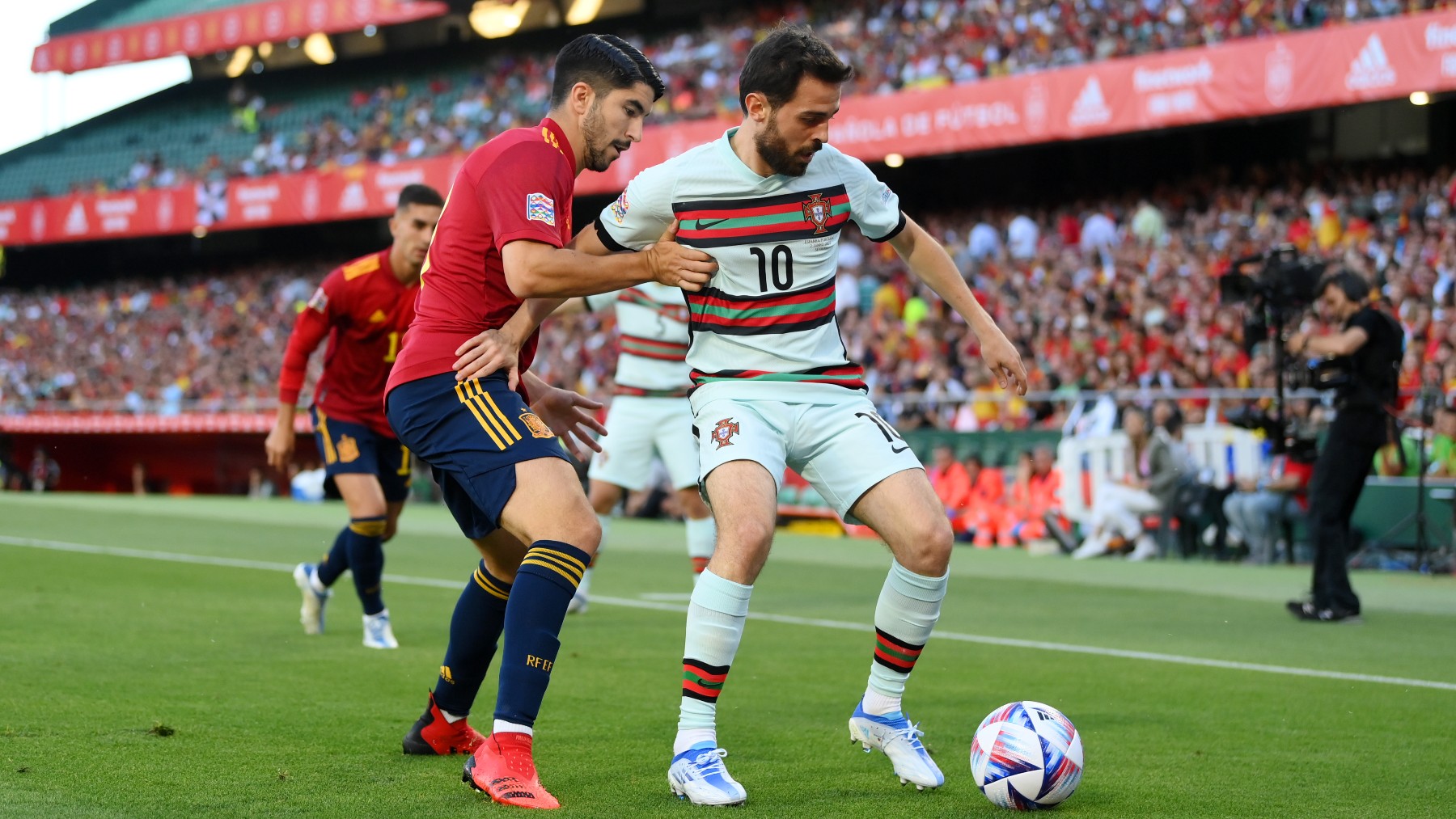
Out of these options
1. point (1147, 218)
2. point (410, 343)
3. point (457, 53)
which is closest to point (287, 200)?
point (457, 53)

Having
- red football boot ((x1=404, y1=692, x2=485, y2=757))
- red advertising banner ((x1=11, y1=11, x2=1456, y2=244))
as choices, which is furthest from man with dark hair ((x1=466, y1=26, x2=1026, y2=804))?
red advertising banner ((x1=11, y1=11, x2=1456, y2=244))

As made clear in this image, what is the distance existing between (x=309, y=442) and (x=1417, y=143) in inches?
852

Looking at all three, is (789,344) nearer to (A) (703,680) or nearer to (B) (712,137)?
(A) (703,680)

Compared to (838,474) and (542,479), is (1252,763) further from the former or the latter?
(542,479)

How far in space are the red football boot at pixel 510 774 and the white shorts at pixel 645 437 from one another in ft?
17.0

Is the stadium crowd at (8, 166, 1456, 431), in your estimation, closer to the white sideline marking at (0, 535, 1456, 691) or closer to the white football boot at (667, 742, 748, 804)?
the white sideline marking at (0, 535, 1456, 691)

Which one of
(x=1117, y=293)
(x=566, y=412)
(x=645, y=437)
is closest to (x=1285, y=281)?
(x=645, y=437)

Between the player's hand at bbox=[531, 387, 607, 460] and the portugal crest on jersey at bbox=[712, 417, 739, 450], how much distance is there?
54cm

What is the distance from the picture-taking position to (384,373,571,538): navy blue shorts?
4.30 meters

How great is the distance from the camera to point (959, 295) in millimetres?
Result: 4977

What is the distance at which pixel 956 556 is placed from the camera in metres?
15.2

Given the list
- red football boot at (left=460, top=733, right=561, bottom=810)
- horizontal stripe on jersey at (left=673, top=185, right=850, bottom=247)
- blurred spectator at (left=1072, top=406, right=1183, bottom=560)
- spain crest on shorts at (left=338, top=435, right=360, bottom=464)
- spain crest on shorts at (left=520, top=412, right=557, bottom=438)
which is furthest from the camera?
blurred spectator at (left=1072, top=406, right=1183, bottom=560)

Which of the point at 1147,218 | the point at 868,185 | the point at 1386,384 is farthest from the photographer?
the point at 1147,218

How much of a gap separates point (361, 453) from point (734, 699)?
2.50m
